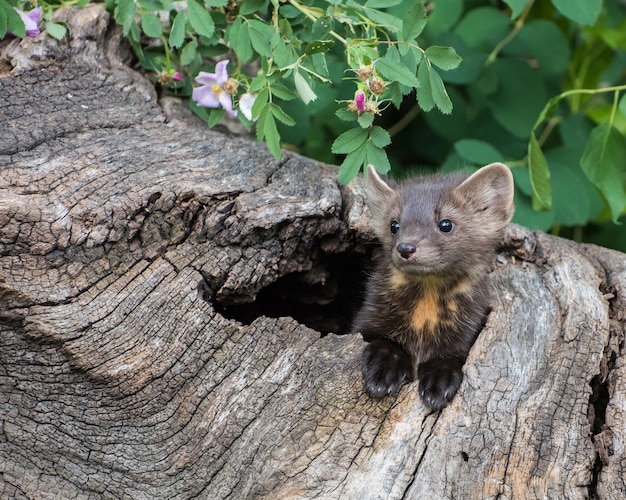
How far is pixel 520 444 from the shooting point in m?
2.99

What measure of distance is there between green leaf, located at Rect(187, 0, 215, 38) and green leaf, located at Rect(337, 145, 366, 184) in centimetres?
77

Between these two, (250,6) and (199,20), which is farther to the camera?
(250,6)

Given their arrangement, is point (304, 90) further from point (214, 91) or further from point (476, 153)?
point (476, 153)

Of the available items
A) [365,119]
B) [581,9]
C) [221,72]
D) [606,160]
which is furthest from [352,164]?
[581,9]

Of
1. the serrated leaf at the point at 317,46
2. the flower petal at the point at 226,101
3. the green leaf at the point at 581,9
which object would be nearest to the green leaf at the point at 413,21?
the serrated leaf at the point at 317,46

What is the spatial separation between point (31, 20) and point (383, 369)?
2.09m

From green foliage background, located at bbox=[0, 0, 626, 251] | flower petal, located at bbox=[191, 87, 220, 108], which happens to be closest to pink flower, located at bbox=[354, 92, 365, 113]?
green foliage background, located at bbox=[0, 0, 626, 251]

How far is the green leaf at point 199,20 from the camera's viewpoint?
3539 mm

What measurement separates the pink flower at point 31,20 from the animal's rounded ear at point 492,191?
6.38ft

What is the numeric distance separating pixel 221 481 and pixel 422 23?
1.87 m

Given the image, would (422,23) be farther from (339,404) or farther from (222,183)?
(339,404)

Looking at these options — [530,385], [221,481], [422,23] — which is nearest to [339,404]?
[221,481]

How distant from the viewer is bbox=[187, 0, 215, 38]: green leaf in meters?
3.54

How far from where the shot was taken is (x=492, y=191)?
3.78 meters
